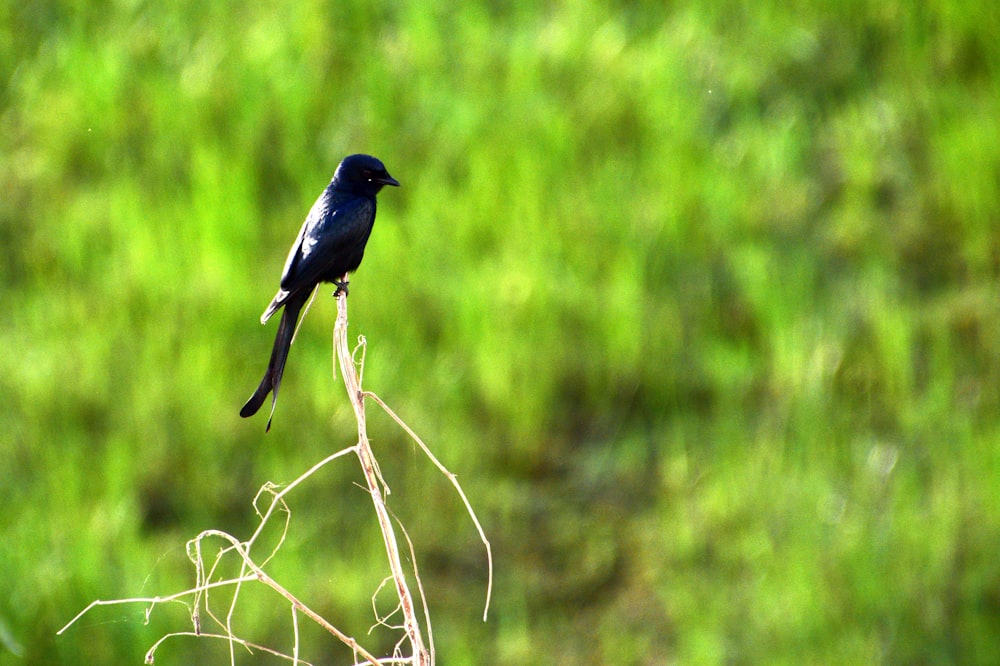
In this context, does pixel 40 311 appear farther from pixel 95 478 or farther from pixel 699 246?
pixel 699 246

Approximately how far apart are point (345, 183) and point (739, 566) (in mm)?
1709

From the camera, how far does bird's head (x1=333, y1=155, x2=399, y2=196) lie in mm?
3107

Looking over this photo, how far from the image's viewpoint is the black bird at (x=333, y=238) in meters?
2.69

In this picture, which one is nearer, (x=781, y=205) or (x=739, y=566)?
(x=739, y=566)

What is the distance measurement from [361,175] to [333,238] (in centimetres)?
29

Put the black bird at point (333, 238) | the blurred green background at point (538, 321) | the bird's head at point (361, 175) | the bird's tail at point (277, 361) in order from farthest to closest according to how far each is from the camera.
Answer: the blurred green background at point (538, 321)
the bird's head at point (361, 175)
the black bird at point (333, 238)
the bird's tail at point (277, 361)

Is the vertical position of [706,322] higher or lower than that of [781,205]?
lower

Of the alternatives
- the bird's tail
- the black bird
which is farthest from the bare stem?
the black bird

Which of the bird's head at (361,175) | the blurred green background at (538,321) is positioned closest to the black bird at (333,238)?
the bird's head at (361,175)

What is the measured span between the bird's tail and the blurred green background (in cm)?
141

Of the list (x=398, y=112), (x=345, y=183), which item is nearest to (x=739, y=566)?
(x=345, y=183)

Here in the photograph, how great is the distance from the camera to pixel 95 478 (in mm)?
4145

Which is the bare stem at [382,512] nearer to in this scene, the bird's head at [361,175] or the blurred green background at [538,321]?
the bird's head at [361,175]

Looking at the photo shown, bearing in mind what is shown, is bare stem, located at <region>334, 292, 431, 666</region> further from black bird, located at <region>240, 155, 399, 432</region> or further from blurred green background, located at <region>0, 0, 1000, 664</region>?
blurred green background, located at <region>0, 0, 1000, 664</region>
